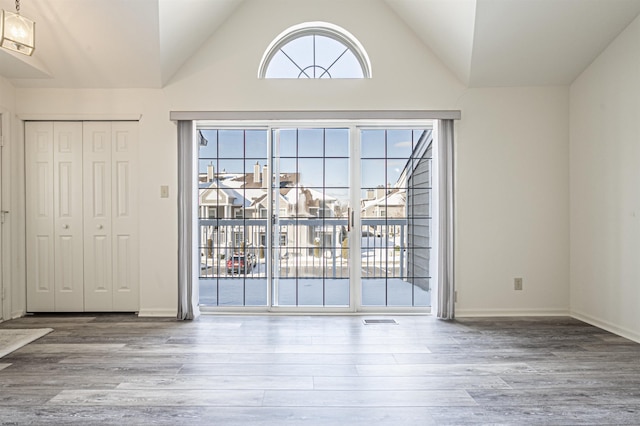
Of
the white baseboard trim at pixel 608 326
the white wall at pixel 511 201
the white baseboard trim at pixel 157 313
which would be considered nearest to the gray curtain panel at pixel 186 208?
the white baseboard trim at pixel 157 313

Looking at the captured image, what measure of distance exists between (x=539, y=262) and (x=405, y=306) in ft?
4.51

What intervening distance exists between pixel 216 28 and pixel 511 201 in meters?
3.33

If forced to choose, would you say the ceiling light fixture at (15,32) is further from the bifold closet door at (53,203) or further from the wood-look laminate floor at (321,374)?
the wood-look laminate floor at (321,374)

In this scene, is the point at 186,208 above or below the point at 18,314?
above

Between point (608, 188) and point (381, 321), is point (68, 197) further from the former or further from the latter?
point (608, 188)

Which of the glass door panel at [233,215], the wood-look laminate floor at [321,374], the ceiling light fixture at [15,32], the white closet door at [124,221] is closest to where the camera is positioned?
the wood-look laminate floor at [321,374]

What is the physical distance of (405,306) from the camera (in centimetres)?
434

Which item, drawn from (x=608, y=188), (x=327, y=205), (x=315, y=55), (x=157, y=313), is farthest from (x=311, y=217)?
(x=608, y=188)

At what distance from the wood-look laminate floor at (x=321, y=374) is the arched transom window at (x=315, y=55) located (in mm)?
2442

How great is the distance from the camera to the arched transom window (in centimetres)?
430

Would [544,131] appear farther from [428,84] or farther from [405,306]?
[405,306]

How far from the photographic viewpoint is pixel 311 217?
4.39 meters

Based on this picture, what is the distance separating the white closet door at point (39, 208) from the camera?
4.29 meters

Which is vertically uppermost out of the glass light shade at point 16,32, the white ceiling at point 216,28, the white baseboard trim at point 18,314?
the white ceiling at point 216,28
